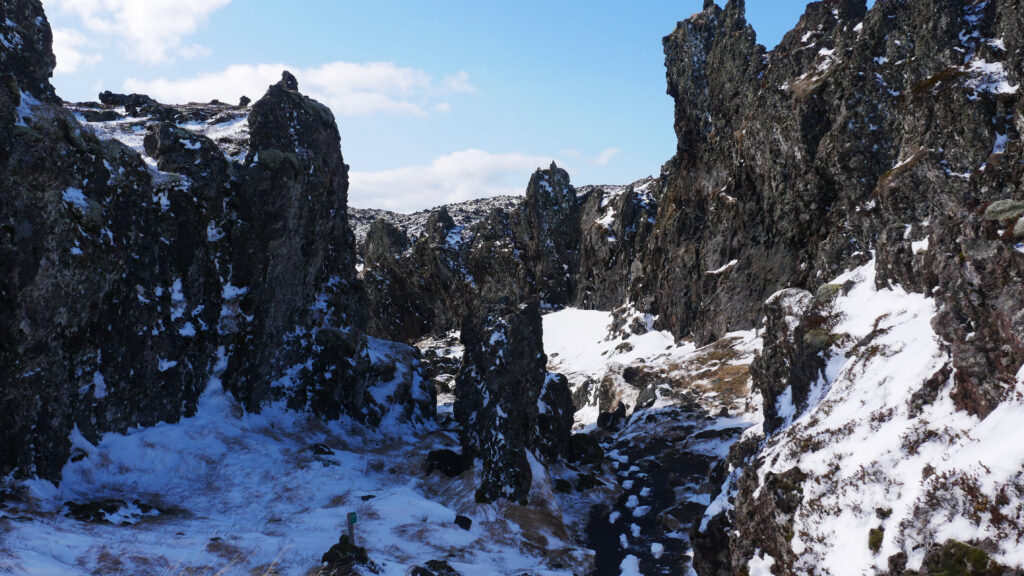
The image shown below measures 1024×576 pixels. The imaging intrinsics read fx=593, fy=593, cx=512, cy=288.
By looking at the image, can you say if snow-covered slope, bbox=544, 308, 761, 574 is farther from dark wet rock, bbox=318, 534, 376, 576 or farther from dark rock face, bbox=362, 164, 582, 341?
dark rock face, bbox=362, 164, 582, 341

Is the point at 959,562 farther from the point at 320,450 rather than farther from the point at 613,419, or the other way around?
the point at 613,419

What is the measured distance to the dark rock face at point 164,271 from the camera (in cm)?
3112

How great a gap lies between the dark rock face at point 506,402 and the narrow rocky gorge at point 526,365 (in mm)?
219

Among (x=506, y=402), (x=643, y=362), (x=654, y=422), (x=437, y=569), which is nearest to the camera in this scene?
(x=437, y=569)

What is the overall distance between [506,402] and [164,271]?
1067 inches

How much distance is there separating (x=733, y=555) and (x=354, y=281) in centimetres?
5276

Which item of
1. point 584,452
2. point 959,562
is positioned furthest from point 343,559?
point 584,452

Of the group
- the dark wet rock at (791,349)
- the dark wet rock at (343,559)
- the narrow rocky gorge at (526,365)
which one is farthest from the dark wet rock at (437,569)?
the dark wet rock at (791,349)

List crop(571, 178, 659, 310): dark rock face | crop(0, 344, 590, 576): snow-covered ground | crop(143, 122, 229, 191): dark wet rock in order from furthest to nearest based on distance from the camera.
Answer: crop(571, 178, 659, 310): dark rock face < crop(143, 122, 229, 191): dark wet rock < crop(0, 344, 590, 576): snow-covered ground

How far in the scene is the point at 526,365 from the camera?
45375 millimetres

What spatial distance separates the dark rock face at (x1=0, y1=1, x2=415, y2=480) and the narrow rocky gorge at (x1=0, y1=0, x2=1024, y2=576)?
0.65ft

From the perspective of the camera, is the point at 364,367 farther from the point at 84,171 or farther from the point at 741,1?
the point at 741,1

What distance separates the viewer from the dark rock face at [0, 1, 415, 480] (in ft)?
102

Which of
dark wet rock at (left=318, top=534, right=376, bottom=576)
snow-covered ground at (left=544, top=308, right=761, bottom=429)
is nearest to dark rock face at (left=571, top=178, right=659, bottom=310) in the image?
snow-covered ground at (left=544, top=308, right=761, bottom=429)
